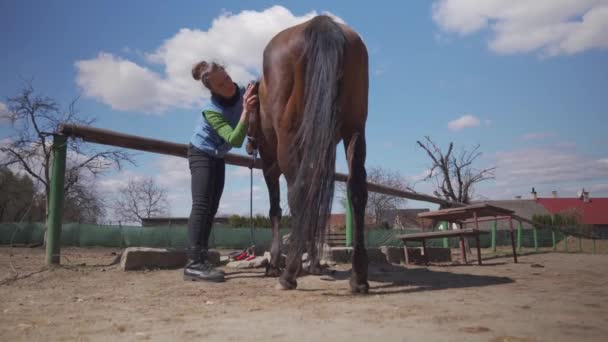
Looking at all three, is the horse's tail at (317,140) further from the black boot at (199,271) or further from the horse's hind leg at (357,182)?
the black boot at (199,271)

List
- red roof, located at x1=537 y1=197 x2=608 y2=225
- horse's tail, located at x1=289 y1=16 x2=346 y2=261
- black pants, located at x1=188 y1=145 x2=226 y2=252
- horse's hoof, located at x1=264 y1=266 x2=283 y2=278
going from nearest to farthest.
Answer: horse's tail, located at x1=289 y1=16 x2=346 y2=261, black pants, located at x1=188 y1=145 x2=226 y2=252, horse's hoof, located at x1=264 y1=266 x2=283 y2=278, red roof, located at x1=537 y1=197 x2=608 y2=225

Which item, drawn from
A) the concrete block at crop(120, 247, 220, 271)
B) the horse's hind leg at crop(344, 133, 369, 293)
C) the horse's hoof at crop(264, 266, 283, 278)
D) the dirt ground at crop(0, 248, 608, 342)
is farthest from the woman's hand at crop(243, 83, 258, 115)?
the concrete block at crop(120, 247, 220, 271)

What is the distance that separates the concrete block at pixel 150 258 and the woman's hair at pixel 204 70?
1.95m

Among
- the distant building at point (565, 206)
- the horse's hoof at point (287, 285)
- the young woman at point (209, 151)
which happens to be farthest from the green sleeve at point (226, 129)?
the distant building at point (565, 206)

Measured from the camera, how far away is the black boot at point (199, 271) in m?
3.57

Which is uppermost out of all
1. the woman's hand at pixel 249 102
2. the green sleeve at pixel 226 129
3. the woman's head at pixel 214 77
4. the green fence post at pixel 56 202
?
the woman's head at pixel 214 77

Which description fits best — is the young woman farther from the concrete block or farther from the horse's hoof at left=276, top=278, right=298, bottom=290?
the concrete block

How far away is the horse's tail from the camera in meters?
2.79

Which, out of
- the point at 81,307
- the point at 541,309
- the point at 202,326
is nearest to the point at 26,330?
the point at 81,307

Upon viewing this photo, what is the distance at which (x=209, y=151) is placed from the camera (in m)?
3.84

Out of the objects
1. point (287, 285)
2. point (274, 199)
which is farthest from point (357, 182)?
point (274, 199)

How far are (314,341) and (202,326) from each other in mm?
597

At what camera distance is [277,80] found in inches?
127

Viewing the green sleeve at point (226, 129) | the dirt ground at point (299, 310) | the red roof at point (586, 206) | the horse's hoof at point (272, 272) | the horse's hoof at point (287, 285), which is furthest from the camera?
the red roof at point (586, 206)
